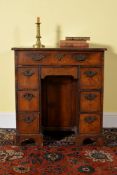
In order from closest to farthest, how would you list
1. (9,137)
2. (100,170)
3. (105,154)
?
(100,170) → (105,154) → (9,137)

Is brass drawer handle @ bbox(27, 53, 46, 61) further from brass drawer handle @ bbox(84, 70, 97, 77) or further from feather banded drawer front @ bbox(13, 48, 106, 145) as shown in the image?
brass drawer handle @ bbox(84, 70, 97, 77)

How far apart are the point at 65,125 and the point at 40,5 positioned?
1.27 meters

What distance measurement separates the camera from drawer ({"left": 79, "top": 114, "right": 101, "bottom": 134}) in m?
2.39

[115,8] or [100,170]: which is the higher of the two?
[115,8]

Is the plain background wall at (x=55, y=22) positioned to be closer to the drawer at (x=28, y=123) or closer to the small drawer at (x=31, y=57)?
the small drawer at (x=31, y=57)

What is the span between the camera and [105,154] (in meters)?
2.24

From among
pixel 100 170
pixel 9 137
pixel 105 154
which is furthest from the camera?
pixel 9 137

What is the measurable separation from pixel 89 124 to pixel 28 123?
551mm

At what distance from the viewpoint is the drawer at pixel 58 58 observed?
2.28 meters

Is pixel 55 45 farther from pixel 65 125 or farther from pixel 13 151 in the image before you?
pixel 13 151

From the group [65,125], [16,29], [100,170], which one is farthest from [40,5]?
[100,170]

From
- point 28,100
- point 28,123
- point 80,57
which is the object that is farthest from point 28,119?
point 80,57

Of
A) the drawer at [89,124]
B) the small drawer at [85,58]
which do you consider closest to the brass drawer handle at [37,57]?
the small drawer at [85,58]

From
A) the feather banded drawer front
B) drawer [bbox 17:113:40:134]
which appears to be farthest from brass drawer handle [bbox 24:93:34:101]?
drawer [bbox 17:113:40:134]
